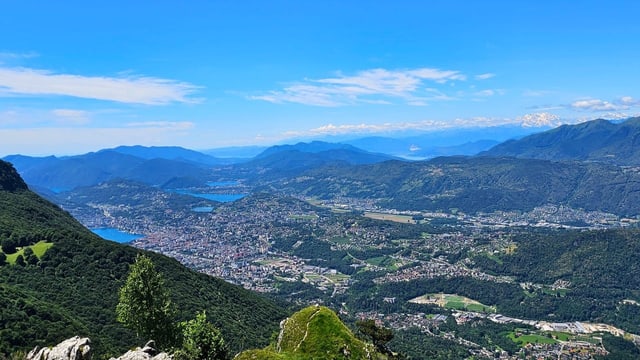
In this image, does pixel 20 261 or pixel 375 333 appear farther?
pixel 20 261

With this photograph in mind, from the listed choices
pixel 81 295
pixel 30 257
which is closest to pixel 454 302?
pixel 81 295

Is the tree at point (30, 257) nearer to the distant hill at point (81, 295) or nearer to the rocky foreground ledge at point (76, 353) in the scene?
the distant hill at point (81, 295)

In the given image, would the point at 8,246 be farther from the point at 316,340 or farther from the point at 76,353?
the point at 316,340

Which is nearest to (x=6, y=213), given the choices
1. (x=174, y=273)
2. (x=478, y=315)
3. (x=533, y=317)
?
(x=174, y=273)

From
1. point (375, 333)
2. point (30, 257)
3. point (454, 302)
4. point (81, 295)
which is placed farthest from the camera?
point (454, 302)

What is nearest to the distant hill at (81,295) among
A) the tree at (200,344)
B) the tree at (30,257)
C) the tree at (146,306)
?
the tree at (30,257)

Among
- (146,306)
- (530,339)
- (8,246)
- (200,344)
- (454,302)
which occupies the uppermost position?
(146,306)

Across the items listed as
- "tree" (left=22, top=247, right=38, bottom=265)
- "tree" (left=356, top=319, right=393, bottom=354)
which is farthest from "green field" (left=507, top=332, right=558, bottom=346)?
"tree" (left=22, top=247, right=38, bottom=265)

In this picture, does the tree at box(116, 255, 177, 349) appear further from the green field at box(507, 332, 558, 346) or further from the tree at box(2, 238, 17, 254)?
the green field at box(507, 332, 558, 346)
